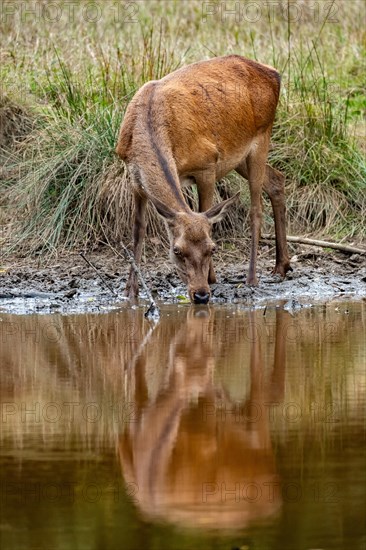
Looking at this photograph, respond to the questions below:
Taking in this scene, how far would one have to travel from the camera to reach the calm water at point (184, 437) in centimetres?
446

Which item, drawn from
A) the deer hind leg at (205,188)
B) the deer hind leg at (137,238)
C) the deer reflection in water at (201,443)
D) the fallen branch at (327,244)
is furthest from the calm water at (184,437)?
the fallen branch at (327,244)

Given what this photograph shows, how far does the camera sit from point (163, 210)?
9617 mm

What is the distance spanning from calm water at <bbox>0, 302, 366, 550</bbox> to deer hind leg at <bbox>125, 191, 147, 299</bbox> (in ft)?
5.47

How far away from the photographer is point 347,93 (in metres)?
15.0

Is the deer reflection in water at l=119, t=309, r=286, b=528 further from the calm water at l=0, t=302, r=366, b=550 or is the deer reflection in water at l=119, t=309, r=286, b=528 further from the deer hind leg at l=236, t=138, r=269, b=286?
the deer hind leg at l=236, t=138, r=269, b=286

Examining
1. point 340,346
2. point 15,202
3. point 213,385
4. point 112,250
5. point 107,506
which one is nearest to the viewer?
point 107,506

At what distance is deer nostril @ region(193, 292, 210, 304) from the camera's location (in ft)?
31.0

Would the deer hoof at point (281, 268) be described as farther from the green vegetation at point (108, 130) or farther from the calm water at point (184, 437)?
the calm water at point (184, 437)

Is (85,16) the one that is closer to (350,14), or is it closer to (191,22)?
(191,22)

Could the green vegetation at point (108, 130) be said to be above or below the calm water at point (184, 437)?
below

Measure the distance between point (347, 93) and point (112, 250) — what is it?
4549 mm

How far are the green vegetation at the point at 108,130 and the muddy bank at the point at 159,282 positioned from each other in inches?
17.9

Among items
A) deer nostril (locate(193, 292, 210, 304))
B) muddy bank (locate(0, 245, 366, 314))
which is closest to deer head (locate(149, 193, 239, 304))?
deer nostril (locate(193, 292, 210, 304))

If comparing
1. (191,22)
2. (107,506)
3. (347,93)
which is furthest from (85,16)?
(107,506)
